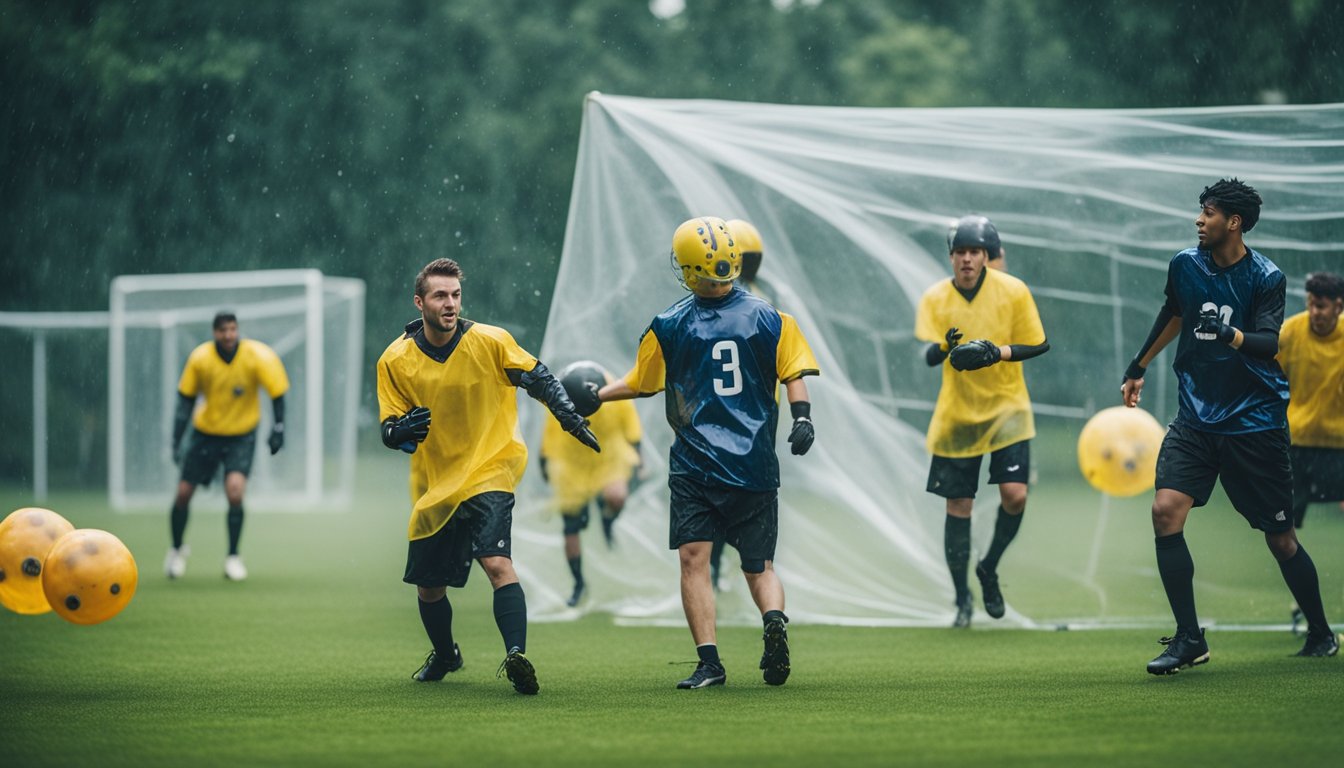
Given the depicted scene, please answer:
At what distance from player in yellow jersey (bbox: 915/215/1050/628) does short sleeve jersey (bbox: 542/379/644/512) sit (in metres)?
2.01

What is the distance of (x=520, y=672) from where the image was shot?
260 inches

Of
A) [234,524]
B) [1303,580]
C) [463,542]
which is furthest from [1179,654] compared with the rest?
[234,524]

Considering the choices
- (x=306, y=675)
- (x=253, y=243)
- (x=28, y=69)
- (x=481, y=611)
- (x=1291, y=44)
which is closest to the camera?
(x=306, y=675)

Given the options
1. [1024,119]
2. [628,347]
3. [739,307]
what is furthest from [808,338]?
[739,307]

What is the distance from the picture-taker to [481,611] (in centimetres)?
1055

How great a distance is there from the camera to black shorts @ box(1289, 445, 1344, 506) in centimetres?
857

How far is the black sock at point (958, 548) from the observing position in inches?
361

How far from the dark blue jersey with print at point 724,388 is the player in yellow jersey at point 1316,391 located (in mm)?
3257

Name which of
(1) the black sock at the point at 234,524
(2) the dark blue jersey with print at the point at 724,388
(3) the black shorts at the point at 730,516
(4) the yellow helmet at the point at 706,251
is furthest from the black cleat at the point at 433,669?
(1) the black sock at the point at 234,524

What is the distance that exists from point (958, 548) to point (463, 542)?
333cm

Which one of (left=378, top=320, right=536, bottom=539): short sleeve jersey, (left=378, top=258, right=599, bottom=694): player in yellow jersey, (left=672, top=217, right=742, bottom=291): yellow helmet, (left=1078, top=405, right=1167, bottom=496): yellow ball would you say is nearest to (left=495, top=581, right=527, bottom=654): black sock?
(left=378, top=258, right=599, bottom=694): player in yellow jersey

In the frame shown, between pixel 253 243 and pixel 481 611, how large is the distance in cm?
2272

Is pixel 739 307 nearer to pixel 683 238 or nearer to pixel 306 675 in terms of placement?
pixel 683 238

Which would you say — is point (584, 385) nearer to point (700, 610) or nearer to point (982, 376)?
point (700, 610)
